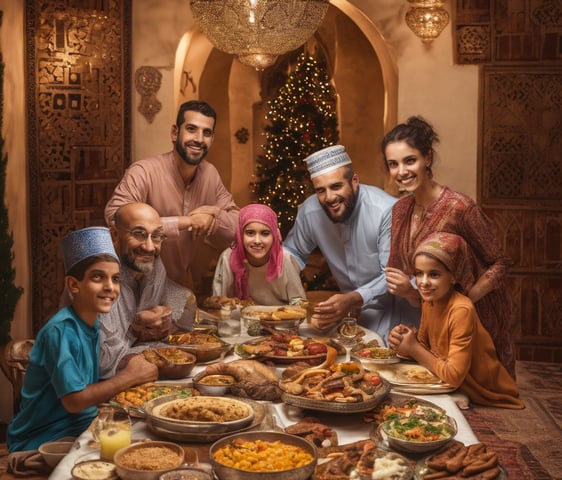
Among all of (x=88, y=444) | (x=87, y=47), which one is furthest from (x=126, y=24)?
(x=88, y=444)

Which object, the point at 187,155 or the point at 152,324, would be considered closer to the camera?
the point at 152,324

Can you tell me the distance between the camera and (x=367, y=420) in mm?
3166

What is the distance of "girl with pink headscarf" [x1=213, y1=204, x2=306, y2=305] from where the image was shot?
5078 mm

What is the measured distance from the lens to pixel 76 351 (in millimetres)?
3316

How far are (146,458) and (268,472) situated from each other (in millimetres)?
424

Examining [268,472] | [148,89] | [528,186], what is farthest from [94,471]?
[528,186]

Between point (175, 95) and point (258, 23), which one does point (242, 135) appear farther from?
point (258, 23)

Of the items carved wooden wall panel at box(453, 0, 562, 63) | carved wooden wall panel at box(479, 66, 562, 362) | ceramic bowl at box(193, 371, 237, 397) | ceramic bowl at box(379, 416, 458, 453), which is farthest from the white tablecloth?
carved wooden wall panel at box(453, 0, 562, 63)

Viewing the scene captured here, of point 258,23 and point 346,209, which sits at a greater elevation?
point 258,23

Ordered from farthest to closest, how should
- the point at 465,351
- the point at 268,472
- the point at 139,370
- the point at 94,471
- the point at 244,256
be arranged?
the point at 244,256
the point at 465,351
the point at 139,370
the point at 94,471
the point at 268,472

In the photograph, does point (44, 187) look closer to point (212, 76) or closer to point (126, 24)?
point (126, 24)

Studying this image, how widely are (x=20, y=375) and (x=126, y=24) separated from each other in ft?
13.7

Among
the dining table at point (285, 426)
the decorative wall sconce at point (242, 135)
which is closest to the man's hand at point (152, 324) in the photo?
the dining table at point (285, 426)

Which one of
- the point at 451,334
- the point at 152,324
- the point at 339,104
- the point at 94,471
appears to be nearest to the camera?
the point at 94,471
